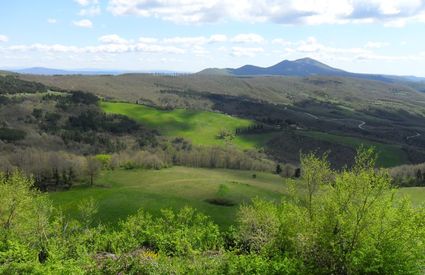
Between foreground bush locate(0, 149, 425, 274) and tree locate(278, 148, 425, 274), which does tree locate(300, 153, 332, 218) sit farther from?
tree locate(278, 148, 425, 274)

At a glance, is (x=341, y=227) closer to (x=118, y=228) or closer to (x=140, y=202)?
(x=118, y=228)

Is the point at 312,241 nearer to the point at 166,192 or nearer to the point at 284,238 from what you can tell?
the point at 284,238

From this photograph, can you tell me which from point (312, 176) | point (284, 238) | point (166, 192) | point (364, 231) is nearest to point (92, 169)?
point (166, 192)

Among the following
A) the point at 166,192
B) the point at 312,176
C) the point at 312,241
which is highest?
the point at 312,176

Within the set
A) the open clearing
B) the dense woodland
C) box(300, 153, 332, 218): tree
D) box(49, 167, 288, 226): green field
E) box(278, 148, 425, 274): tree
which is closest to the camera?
box(278, 148, 425, 274): tree

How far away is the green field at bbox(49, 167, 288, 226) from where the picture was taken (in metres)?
95.4

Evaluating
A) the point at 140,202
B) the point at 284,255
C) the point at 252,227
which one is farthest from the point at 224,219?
the point at 284,255

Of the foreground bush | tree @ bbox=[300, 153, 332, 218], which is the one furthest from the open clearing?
the foreground bush

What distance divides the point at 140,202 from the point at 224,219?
2062cm

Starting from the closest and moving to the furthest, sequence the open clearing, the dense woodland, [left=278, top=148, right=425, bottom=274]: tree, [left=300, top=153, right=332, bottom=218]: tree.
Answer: [left=278, top=148, right=425, bottom=274]: tree
the dense woodland
[left=300, top=153, right=332, bottom=218]: tree
the open clearing

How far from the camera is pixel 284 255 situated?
46.0m

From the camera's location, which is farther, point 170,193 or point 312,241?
point 170,193

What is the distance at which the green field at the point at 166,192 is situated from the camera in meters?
95.4

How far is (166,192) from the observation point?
4830 inches
